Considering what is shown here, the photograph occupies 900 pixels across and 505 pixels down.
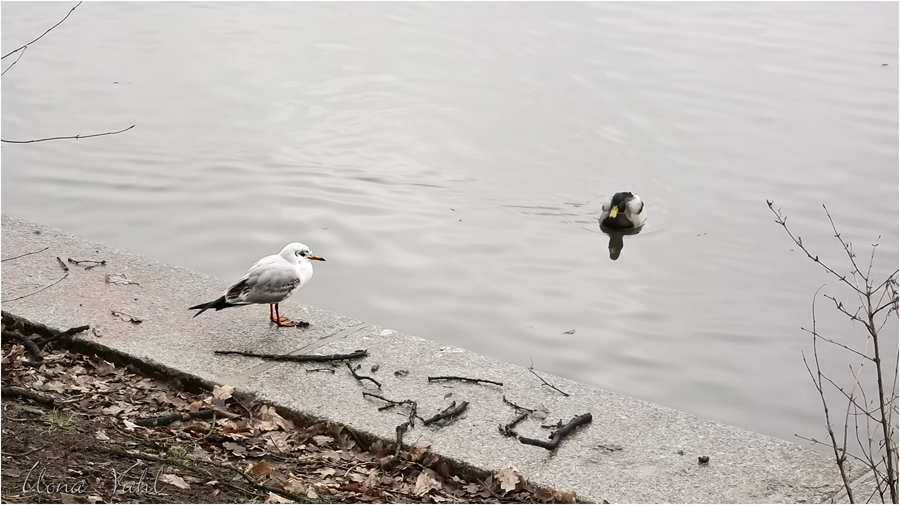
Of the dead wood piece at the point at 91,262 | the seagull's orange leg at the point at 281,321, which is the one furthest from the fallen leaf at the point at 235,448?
the dead wood piece at the point at 91,262

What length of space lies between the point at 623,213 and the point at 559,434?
5626mm

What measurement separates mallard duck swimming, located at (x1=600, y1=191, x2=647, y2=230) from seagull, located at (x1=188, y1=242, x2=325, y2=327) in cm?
465

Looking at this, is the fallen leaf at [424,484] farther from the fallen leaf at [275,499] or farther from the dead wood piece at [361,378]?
the dead wood piece at [361,378]

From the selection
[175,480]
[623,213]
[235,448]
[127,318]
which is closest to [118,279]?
[127,318]

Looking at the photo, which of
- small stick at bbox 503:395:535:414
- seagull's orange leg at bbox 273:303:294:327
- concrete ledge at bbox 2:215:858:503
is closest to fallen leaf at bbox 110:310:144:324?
concrete ledge at bbox 2:215:858:503

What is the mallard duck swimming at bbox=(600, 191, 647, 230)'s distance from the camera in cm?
1023

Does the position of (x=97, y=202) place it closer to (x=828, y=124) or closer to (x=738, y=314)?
(x=738, y=314)

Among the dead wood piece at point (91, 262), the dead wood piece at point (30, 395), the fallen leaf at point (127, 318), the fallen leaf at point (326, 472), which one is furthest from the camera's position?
the dead wood piece at point (91, 262)

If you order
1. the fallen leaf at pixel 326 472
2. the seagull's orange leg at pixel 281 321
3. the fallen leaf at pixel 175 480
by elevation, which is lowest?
the fallen leaf at pixel 326 472

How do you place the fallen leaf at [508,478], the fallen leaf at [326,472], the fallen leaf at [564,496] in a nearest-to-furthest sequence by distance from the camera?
the fallen leaf at [564,496], the fallen leaf at [508,478], the fallen leaf at [326,472]

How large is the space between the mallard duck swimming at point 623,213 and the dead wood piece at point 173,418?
19.6ft

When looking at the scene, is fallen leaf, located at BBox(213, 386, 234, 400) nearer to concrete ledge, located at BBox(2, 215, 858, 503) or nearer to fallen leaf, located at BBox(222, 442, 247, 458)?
concrete ledge, located at BBox(2, 215, 858, 503)

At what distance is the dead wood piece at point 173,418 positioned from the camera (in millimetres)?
4922

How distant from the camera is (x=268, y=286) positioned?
6086 millimetres
